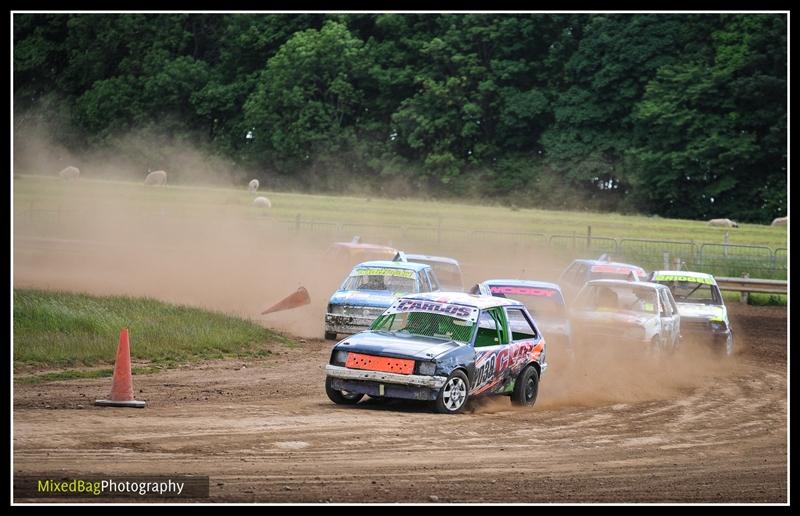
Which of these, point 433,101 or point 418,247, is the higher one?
point 433,101

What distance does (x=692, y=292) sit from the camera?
25922 mm

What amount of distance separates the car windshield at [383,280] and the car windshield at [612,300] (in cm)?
320

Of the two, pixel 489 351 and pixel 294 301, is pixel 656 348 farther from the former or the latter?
pixel 294 301

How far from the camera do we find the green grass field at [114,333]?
59.7 feet

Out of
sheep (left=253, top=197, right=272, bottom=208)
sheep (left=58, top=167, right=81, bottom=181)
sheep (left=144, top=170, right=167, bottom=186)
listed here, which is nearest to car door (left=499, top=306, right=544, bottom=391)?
sheep (left=253, top=197, right=272, bottom=208)

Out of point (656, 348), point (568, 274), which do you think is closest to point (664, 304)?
point (656, 348)

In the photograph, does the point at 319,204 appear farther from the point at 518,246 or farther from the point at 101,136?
the point at 101,136

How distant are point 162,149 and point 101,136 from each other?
3497mm

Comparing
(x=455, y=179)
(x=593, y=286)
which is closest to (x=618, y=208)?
(x=455, y=179)

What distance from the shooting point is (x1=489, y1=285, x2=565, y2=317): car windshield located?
21.4 m

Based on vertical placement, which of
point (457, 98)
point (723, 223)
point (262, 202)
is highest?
point (457, 98)

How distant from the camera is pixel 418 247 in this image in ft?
150

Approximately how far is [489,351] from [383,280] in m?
8.78

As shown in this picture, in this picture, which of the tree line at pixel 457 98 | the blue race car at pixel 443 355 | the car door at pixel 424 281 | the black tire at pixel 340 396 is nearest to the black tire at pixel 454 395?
the blue race car at pixel 443 355
